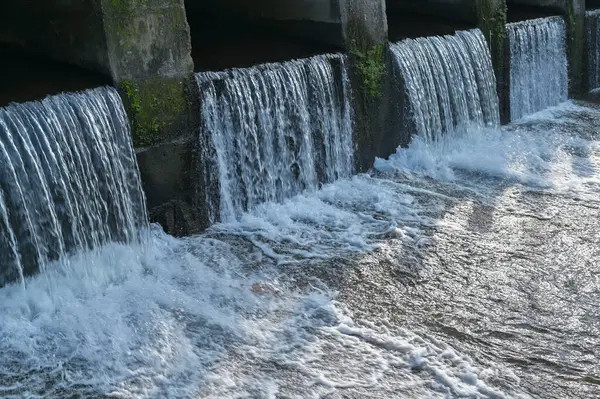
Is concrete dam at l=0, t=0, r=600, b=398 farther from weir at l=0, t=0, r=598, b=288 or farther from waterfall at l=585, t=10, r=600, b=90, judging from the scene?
waterfall at l=585, t=10, r=600, b=90

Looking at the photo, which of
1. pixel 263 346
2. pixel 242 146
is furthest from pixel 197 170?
pixel 263 346

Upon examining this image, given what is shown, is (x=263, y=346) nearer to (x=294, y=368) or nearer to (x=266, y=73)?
(x=294, y=368)

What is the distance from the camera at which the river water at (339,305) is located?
457 cm

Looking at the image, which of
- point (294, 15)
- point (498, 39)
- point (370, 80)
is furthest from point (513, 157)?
point (294, 15)

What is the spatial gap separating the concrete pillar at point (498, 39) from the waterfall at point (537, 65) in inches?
5.1

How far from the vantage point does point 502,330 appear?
5.08 metres

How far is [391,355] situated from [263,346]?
2.61 ft

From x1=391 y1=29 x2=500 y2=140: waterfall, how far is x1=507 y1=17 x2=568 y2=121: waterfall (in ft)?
2.56

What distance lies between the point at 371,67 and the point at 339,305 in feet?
11.6

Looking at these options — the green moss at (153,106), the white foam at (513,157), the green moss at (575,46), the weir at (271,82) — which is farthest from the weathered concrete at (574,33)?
the green moss at (153,106)

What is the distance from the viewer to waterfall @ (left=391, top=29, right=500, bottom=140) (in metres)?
8.58

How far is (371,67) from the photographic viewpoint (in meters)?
8.21

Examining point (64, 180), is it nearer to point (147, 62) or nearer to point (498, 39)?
point (147, 62)

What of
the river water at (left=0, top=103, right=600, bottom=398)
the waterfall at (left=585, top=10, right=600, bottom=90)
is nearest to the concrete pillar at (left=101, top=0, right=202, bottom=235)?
the river water at (left=0, top=103, right=600, bottom=398)
